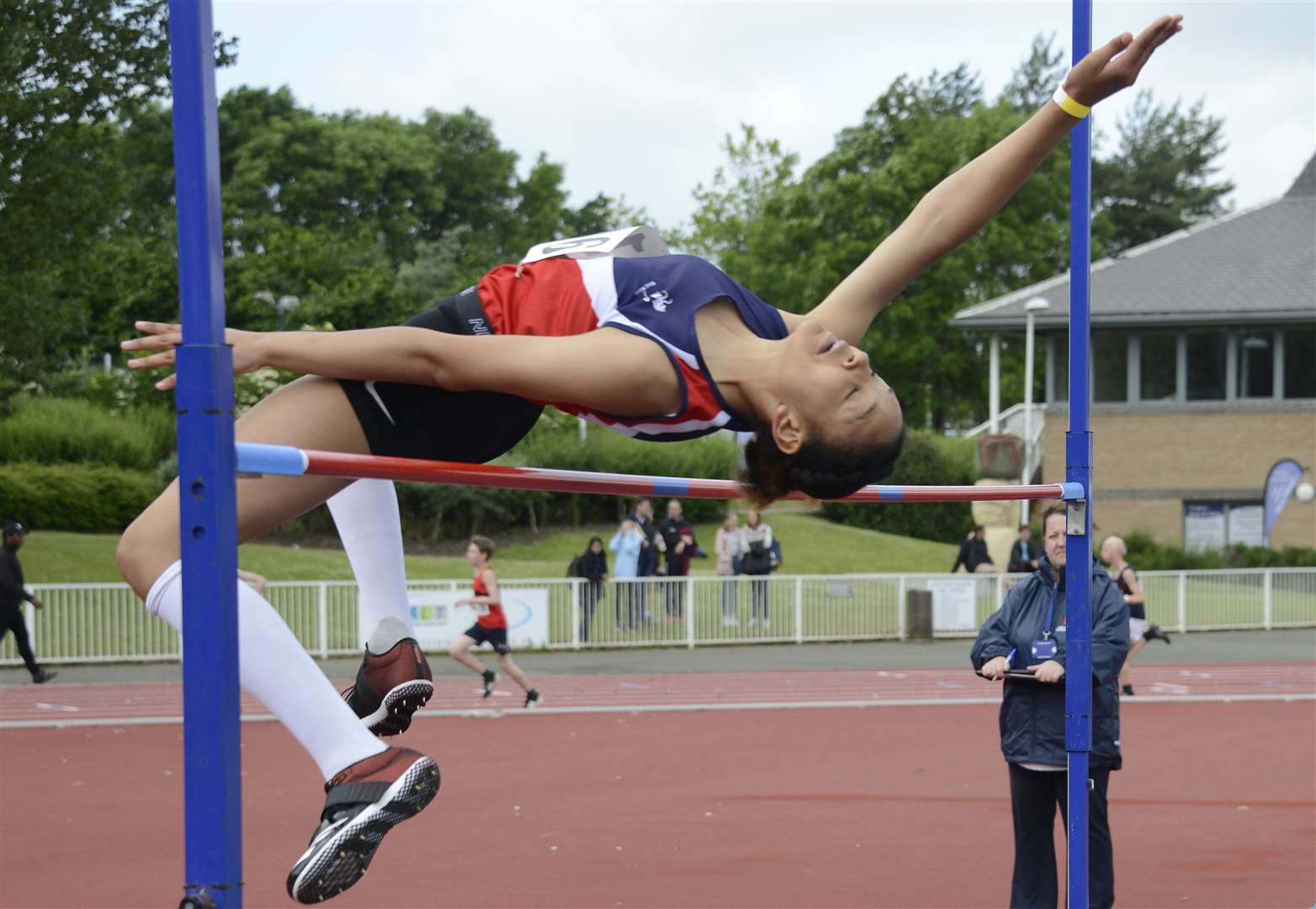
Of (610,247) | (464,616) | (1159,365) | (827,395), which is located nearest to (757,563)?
(464,616)

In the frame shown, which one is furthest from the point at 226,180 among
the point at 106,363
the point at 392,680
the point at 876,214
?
the point at 392,680

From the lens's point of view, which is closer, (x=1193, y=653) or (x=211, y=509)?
(x=211, y=509)

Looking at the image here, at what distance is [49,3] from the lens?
46.0 ft

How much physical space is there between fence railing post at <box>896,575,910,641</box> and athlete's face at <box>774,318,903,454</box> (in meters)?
16.2

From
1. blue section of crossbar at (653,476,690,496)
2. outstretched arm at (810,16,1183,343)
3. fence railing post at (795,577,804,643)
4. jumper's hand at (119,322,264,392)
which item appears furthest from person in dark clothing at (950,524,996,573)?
jumper's hand at (119,322,264,392)

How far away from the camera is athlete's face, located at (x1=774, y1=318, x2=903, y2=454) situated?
112 inches

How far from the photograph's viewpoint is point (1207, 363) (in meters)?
30.5

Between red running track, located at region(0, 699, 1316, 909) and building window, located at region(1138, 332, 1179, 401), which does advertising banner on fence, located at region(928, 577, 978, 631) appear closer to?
red running track, located at region(0, 699, 1316, 909)

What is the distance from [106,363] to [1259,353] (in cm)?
2870

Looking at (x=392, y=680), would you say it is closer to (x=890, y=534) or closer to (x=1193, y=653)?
(x=1193, y=653)

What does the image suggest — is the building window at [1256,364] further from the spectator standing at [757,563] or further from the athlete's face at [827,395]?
the athlete's face at [827,395]

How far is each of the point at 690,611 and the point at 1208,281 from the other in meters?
18.4

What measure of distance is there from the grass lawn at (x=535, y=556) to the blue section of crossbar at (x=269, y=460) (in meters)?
18.2

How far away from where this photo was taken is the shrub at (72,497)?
23.8 metres
